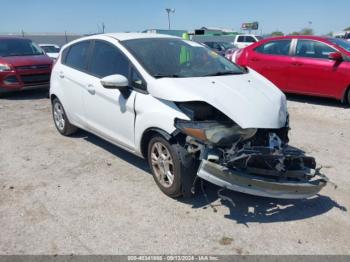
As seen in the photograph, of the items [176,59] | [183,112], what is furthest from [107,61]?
[183,112]

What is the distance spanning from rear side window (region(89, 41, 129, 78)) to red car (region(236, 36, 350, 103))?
5.10 m

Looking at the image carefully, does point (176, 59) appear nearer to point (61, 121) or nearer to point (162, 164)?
point (162, 164)

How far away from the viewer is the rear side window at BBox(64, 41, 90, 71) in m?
4.98

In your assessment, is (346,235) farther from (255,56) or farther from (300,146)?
(255,56)

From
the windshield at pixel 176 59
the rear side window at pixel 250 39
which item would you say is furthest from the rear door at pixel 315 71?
the rear side window at pixel 250 39

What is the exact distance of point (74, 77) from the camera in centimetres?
504

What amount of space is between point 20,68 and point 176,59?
21.6 feet

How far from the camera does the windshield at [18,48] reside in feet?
33.0

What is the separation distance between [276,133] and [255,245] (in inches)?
49.3

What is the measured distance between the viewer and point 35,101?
930cm

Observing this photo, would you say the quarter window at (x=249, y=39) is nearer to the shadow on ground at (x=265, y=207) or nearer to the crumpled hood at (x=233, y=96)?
the crumpled hood at (x=233, y=96)

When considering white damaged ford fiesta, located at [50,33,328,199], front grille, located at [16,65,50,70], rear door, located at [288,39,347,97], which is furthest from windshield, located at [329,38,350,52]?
front grille, located at [16,65,50,70]

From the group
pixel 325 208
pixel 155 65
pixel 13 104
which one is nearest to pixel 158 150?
pixel 155 65

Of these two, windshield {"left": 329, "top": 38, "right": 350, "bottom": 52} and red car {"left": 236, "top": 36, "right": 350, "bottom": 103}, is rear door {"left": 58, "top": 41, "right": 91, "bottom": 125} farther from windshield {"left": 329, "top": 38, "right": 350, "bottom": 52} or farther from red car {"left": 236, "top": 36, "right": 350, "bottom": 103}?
windshield {"left": 329, "top": 38, "right": 350, "bottom": 52}
